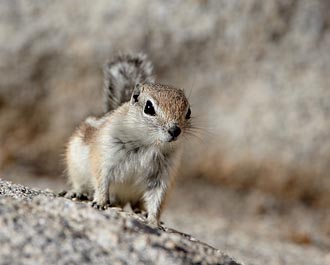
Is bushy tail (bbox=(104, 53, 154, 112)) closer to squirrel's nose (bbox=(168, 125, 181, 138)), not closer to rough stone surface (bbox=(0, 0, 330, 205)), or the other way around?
squirrel's nose (bbox=(168, 125, 181, 138))

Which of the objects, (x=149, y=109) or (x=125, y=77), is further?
(x=125, y=77)

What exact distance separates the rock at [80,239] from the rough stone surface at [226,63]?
5.62 meters

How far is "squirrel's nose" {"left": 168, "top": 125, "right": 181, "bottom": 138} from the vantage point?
16.8ft

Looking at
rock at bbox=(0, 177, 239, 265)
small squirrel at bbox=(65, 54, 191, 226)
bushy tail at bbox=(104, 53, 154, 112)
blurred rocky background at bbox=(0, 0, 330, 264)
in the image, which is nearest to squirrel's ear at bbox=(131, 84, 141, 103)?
small squirrel at bbox=(65, 54, 191, 226)

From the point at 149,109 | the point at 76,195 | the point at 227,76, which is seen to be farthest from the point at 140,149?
the point at 227,76

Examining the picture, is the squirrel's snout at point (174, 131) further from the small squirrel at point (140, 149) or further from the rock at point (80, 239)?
the rock at point (80, 239)

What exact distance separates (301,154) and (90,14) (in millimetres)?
2919

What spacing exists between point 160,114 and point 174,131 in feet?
0.64

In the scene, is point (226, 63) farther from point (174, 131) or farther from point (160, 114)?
point (174, 131)

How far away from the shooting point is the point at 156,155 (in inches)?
215

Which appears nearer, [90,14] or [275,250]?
[275,250]

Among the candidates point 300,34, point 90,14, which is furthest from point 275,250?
point 90,14

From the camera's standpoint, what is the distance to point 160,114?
5.25 metres

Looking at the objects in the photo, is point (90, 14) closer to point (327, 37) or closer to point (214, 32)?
point (214, 32)
